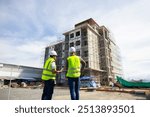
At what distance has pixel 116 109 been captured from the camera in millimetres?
2799

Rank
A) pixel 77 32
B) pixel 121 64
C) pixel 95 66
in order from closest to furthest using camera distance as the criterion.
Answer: pixel 95 66
pixel 77 32
pixel 121 64

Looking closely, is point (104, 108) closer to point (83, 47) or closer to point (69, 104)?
point (69, 104)

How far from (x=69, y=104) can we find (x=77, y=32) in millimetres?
45386

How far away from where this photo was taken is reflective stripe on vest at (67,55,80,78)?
4693 mm

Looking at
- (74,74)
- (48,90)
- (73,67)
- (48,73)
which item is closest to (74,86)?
(74,74)

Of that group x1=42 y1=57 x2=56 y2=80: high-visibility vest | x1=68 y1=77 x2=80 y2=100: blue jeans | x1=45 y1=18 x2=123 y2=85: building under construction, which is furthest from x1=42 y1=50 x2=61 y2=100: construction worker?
x1=45 y1=18 x2=123 y2=85: building under construction

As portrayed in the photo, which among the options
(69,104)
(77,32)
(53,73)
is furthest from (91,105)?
(77,32)

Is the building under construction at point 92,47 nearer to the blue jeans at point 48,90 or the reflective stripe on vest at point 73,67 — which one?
the reflective stripe on vest at point 73,67

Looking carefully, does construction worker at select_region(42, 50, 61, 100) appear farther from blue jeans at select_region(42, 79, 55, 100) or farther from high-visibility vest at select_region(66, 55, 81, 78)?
high-visibility vest at select_region(66, 55, 81, 78)

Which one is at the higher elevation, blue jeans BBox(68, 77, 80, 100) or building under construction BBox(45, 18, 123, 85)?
building under construction BBox(45, 18, 123, 85)

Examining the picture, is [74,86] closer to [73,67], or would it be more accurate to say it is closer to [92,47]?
[73,67]

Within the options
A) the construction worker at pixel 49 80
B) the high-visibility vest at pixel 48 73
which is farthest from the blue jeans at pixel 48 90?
the high-visibility vest at pixel 48 73

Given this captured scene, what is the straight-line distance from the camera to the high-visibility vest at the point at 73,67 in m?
4.69

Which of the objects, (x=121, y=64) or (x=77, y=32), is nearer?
(x=77, y=32)
